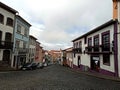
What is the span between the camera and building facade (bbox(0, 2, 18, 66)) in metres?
26.1

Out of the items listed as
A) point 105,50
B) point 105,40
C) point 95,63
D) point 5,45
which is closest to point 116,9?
point 105,40

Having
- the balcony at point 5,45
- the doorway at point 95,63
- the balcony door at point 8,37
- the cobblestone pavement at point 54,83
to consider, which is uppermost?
the balcony door at point 8,37

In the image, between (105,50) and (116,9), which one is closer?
(116,9)

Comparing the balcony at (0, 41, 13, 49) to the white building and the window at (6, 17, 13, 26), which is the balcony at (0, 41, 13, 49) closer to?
the window at (6, 17, 13, 26)

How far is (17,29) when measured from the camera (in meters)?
31.9

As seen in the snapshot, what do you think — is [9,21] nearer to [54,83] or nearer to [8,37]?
[8,37]

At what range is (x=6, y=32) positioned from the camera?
27406 millimetres

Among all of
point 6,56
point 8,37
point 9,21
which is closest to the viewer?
point 6,56

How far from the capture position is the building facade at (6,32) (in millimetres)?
26078

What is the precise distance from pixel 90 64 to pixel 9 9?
1764 centimetres

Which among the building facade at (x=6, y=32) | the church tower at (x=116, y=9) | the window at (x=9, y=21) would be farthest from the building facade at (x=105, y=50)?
the window at (x=9, y=21)

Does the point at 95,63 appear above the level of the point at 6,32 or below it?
below

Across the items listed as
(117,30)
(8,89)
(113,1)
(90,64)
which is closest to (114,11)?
(113,1)

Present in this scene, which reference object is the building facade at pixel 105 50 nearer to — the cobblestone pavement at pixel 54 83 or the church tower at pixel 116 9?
the church tower at pixel 116 9
